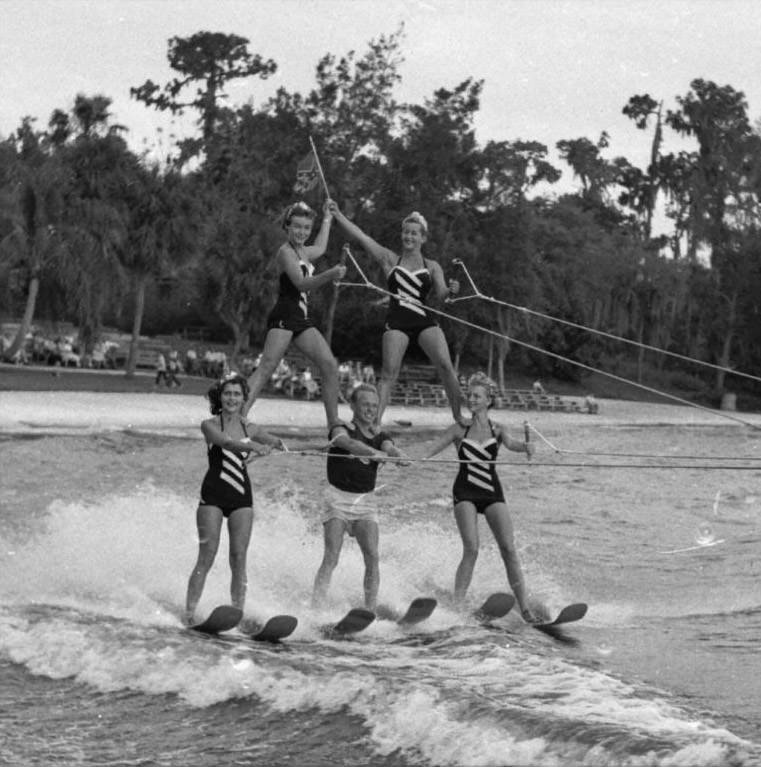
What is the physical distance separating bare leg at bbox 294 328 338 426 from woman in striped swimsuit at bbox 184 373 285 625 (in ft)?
3.83

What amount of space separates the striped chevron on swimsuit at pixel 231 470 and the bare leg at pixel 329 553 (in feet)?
2.89

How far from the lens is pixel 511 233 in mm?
55250

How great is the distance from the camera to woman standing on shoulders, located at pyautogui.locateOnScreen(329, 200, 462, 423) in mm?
12750

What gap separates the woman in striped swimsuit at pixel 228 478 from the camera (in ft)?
37.6

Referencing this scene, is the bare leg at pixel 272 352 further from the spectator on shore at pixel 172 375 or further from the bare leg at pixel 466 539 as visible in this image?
the spectator on shore at pixel 172 375

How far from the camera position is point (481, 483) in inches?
494

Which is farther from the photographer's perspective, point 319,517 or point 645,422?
point 645,422

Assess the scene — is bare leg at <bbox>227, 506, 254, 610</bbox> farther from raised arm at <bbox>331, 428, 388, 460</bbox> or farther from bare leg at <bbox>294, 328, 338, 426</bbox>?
bare leg at <bbox>294, 328, 338, 426</bbox>

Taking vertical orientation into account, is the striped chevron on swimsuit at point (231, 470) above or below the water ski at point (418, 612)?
above

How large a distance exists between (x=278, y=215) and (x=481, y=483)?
41.8 metres

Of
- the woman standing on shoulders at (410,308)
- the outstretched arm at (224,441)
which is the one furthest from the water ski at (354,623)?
the woman standing on shoulders at (410,308)

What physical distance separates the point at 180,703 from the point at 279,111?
46518mm

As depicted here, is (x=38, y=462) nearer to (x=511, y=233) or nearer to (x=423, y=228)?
(x=423, y=228)

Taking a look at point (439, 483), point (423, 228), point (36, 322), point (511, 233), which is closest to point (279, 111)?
point (511, 233)
